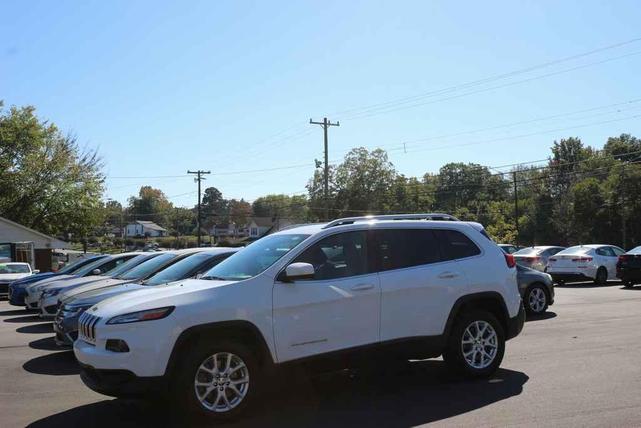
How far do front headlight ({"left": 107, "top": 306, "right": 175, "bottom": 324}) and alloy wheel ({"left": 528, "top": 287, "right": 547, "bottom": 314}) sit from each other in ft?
32.7

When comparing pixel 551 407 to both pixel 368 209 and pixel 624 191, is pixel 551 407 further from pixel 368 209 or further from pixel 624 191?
pixel 368 209

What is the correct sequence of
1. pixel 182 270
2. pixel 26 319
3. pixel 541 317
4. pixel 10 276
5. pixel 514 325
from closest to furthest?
1. pixel 514 325
2. pixel 182 270
3. pixel 541 317
4. pixel 26 319
5. pixel 10 276

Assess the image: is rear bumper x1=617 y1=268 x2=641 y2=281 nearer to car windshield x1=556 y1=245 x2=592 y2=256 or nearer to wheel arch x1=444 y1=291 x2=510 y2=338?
car windshield x1=556 y1=245 x2=592 y2=256

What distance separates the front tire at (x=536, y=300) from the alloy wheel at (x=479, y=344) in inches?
259

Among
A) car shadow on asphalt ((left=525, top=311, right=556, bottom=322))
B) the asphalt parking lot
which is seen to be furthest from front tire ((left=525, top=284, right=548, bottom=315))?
the asphalt parking lot

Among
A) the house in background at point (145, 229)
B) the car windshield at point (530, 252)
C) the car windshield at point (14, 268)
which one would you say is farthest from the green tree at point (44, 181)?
the house in background at point (145, 229)

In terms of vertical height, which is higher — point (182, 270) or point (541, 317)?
point (182, 270)

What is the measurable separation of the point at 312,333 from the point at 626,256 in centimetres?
1851

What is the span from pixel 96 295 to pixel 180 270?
1537mm

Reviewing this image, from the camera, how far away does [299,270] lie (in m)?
5.79

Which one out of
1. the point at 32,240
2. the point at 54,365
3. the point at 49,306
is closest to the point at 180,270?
the point at 54,365

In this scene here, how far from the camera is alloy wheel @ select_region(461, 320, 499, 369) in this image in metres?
7.07

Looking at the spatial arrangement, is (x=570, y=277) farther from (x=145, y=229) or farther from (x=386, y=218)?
(x=145, y=229)

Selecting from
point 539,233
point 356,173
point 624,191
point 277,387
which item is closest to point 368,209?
point 356,173
